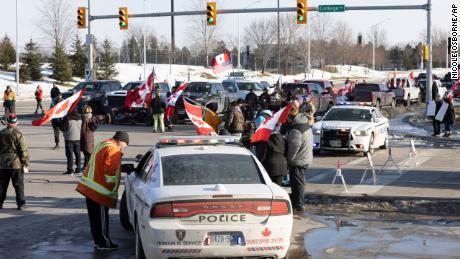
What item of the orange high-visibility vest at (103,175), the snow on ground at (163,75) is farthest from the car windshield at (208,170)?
the snow on ground at (163,75)

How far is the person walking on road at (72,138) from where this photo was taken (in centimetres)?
1788

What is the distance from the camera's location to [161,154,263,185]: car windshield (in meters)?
8.49

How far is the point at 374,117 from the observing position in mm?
23266

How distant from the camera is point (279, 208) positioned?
8.16 metres

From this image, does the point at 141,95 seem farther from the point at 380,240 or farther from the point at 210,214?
the point at 210,214

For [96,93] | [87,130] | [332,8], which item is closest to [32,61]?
[96,93]

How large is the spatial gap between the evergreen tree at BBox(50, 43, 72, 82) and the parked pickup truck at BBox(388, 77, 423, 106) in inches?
1201

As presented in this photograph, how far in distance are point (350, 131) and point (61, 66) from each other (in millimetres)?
50561

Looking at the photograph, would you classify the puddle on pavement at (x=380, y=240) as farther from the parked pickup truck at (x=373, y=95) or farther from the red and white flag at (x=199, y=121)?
the parked pickup truck at (x=373, y=95)

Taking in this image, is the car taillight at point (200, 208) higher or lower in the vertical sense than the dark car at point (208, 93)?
lower

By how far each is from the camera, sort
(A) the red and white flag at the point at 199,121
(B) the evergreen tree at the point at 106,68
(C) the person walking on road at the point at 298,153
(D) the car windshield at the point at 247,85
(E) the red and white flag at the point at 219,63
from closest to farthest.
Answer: (C) the person walking on road at the point at 298,153, (A) the red and white flag at the point at 199,121, (E) the red and white flag at the point at 219,63, (D) the car windshield at the point at 247,85, (B) the evergreen tree at the point at 106,68

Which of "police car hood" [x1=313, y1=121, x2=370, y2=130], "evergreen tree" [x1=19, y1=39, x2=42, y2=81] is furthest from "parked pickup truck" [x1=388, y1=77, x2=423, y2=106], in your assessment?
"evergreen tree" [x1=19, y1=39, x2=42, y2=81]

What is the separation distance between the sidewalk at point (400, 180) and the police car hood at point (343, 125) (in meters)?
0.97

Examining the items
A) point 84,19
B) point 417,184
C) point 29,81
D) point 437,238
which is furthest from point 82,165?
point 29,81
